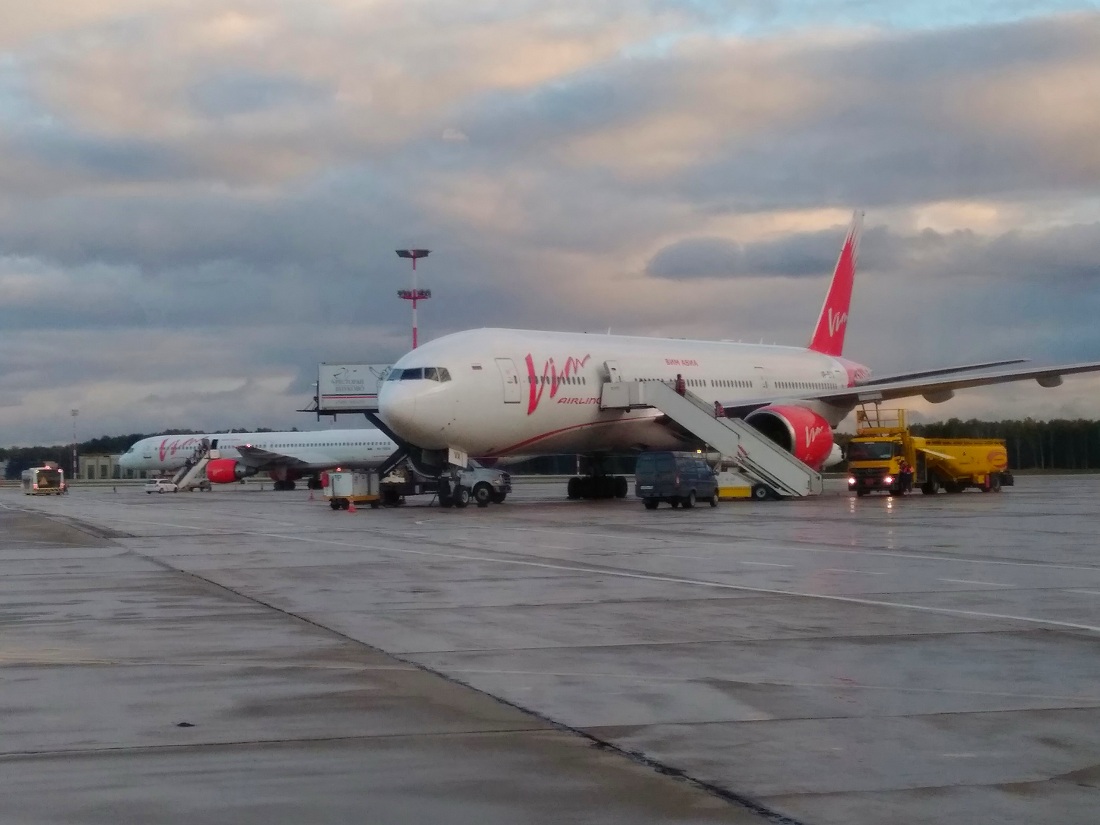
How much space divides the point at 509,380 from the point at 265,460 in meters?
41.0

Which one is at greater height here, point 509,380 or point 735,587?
point 509,380

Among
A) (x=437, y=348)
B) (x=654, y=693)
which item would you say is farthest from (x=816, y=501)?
(x=654, y=693)

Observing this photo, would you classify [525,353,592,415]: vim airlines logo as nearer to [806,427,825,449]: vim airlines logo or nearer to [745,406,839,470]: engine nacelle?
[745,406,839,470]: engine nacelle

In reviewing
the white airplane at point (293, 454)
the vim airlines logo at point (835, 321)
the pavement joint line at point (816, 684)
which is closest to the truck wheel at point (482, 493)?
the vim airlines logo at point (835, 321)

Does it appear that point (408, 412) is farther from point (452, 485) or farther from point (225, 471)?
point (225, 471)

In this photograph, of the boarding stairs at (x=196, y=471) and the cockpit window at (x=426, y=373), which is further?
the boarding stairs at (x=196, y=471)

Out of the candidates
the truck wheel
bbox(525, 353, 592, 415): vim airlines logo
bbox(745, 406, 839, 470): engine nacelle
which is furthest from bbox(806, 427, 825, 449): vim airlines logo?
the truck wheel

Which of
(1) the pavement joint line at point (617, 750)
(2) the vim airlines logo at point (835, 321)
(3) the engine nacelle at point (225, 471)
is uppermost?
(2) the vim airlines logo at point (835, 321)

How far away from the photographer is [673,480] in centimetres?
3516

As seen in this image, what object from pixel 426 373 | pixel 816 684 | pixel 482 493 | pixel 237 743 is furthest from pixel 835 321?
pixel 237 743

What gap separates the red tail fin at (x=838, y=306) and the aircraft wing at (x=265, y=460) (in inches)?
1277

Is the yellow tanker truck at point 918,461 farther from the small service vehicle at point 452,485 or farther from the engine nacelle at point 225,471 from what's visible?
the engine nacelle at point 225,471

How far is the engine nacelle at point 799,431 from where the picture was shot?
41688 mm

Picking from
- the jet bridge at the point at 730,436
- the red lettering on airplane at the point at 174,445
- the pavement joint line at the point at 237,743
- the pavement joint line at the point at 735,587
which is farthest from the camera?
the red lettering on airplane at the point at 174,445
